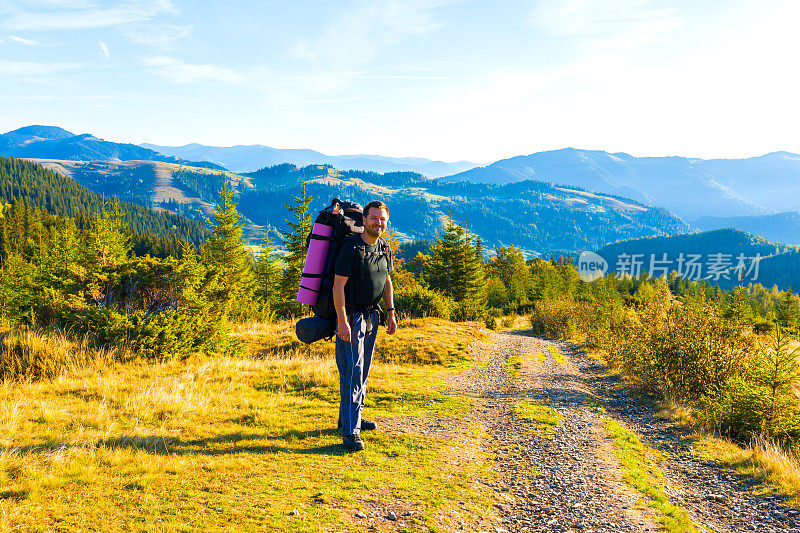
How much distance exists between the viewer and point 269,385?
29.9ft

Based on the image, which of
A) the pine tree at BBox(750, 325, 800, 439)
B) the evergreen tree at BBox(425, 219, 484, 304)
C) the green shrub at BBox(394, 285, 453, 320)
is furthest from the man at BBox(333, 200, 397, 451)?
the evergreen tree at BBox(425, 219, 484, 304)

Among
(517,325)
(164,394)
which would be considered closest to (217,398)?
(164,394)

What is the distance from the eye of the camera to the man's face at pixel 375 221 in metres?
5.84

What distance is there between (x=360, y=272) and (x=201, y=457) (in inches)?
123

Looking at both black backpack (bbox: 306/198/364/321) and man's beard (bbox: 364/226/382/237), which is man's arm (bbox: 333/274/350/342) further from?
man's beard (bbox: 364/226/382/237)

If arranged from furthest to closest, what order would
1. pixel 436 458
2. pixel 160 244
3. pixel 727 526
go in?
pixel 160 244 → pixel 436 458 → pixel 727 526

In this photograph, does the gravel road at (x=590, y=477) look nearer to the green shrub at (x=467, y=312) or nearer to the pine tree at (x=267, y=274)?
the green shrub at (x=467, y=312)

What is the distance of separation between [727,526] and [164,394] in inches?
335

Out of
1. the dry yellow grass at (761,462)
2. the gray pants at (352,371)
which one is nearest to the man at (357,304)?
the gray pants at (352,371)

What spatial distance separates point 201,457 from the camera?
510 cm

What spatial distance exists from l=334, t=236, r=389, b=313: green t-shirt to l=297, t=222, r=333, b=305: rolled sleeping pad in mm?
418

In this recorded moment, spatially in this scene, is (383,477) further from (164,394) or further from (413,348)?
(413,348)

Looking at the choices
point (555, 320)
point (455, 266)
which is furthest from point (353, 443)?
point (455, 266)

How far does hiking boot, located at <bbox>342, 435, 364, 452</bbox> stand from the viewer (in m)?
5.85
